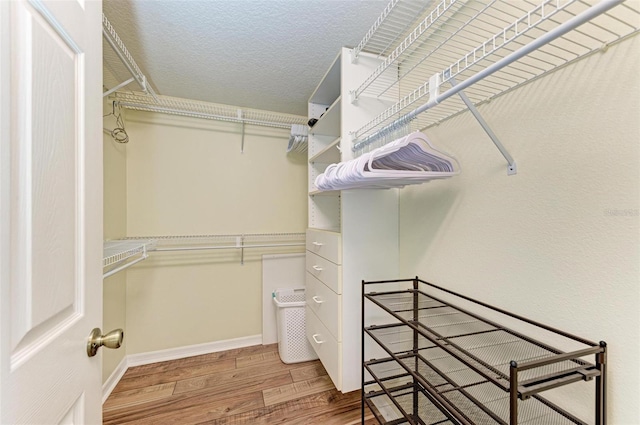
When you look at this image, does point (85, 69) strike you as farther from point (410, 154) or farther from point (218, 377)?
point (218, 377)

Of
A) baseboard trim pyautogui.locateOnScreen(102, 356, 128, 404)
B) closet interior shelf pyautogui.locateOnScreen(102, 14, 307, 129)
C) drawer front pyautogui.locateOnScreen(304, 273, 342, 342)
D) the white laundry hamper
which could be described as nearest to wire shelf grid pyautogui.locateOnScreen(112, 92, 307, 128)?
closet interior shelf pyautogui.locateOnScreen(102, 14, 307, 129)

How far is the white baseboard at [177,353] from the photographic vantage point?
6.18 feet

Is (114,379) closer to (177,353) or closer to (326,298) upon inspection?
(177,353)

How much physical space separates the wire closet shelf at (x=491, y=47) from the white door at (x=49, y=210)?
34.0 inches

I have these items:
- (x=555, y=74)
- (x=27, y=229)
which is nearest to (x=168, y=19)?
(x=27, y=229)

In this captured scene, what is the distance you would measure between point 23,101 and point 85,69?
0.82 feet

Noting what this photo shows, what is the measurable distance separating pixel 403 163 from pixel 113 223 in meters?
2.05

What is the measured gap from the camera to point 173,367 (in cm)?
195

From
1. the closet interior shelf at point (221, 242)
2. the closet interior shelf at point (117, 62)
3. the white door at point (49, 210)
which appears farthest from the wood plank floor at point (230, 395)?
the closet interior shelf at point (117, 62)

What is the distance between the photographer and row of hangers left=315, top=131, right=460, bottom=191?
0.84m

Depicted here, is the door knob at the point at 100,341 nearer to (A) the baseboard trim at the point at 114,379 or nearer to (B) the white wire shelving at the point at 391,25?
(B) the white wire shelving at the point at 391,25

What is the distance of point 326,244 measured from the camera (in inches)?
59.3

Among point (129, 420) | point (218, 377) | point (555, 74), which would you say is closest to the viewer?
point (555, 74)

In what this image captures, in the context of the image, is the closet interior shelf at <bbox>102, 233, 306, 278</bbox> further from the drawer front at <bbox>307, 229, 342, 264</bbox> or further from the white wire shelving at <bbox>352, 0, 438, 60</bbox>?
the white wire shelving at <bbox>352, 0, 438, 60</bbox>
